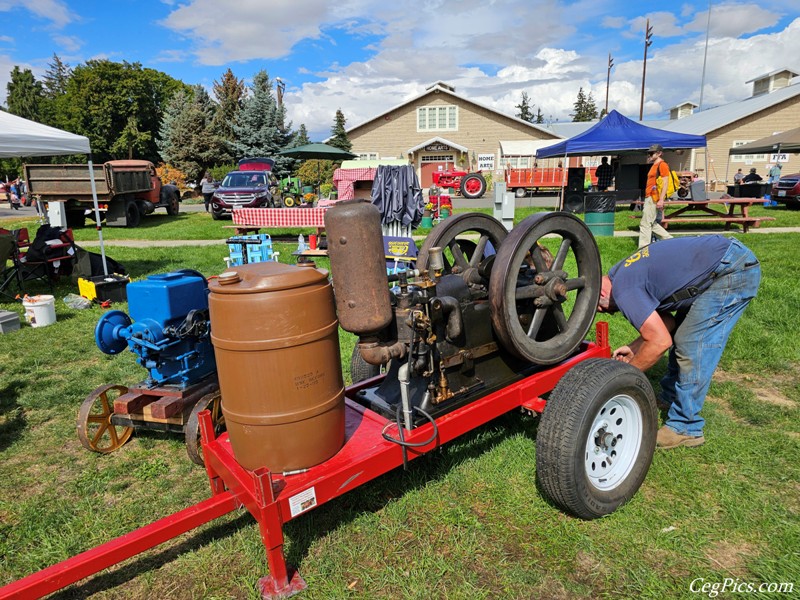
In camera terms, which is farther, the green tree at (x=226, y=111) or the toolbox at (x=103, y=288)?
the green tree at (x=226, y=111)

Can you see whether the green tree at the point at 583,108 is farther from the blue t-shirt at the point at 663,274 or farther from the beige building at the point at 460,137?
the blue t-shirt at the point at 663,274

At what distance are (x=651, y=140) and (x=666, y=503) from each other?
47.5 ft

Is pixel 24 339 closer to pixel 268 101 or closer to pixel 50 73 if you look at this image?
pixel 268 101

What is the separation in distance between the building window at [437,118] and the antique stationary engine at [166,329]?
35451 mm

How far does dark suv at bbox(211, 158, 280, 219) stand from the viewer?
17.5 m

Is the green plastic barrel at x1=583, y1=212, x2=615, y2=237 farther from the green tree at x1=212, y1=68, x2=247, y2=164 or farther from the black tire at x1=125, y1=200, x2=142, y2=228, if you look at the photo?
the green tree at x1=212, y1=68, x2=247, y2=164

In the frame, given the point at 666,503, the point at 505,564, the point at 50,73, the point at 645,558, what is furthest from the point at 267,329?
the point at 50,73

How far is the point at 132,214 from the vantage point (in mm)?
17797

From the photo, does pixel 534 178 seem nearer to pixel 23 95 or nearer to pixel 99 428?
pixel 99 428

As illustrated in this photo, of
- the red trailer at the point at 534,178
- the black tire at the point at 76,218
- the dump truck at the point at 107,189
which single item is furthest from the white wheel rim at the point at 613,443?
the red trailer at the point at 534,178

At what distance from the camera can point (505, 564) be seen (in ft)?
8.36

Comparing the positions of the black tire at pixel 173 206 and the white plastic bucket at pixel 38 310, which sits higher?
the black tire at pixel 173 206

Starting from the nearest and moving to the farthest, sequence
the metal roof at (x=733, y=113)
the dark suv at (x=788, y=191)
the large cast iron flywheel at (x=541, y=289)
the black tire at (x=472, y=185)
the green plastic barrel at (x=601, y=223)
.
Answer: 1. the large cast iron flywheel at (x=541, y=289)
2. the green plastic barrel at (x=601, y=223)
3. the dark suv at (x=788, y=191)
4. the black tire at (x=472, y=185)
5. the metal roof at (x=733, y=113)

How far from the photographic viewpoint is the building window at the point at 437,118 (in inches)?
1438
